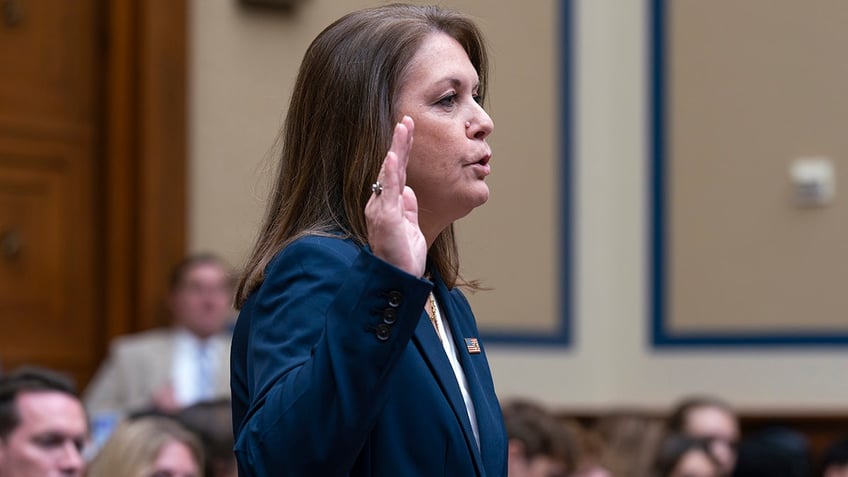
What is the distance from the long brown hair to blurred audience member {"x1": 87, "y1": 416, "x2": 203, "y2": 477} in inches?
89.1

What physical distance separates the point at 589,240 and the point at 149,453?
443 centimetres

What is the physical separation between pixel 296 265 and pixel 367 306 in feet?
0.58

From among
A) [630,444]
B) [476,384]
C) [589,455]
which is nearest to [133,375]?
[589,455]

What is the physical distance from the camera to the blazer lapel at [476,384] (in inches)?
79.8

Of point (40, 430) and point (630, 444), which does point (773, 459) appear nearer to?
point (630, 444)

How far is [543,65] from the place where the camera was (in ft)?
26.8

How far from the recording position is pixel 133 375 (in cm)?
622

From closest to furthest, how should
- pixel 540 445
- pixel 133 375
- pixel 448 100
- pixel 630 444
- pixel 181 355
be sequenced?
pixel 448 100, pixel 540 445, pixel 133 375, pixel 181 355, pixel 630 444

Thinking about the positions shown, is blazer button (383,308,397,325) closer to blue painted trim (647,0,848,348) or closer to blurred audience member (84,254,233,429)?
blurred audience member (84,254,233,429)

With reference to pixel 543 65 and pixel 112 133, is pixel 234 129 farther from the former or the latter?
pixel 543 65

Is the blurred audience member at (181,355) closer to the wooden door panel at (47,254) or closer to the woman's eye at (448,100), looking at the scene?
the wooden door panel at (47,254)

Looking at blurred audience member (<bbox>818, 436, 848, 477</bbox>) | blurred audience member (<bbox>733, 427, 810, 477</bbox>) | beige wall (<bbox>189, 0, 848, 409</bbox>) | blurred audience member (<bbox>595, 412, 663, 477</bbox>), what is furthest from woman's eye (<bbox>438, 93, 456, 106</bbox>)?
beige wall (<bbox>189, 0, 848, 409</bbox>)

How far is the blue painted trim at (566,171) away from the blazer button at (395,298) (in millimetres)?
6417

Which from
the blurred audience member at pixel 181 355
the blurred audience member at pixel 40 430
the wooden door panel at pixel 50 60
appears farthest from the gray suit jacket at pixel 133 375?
the blurred audience member at pixel 40 430
